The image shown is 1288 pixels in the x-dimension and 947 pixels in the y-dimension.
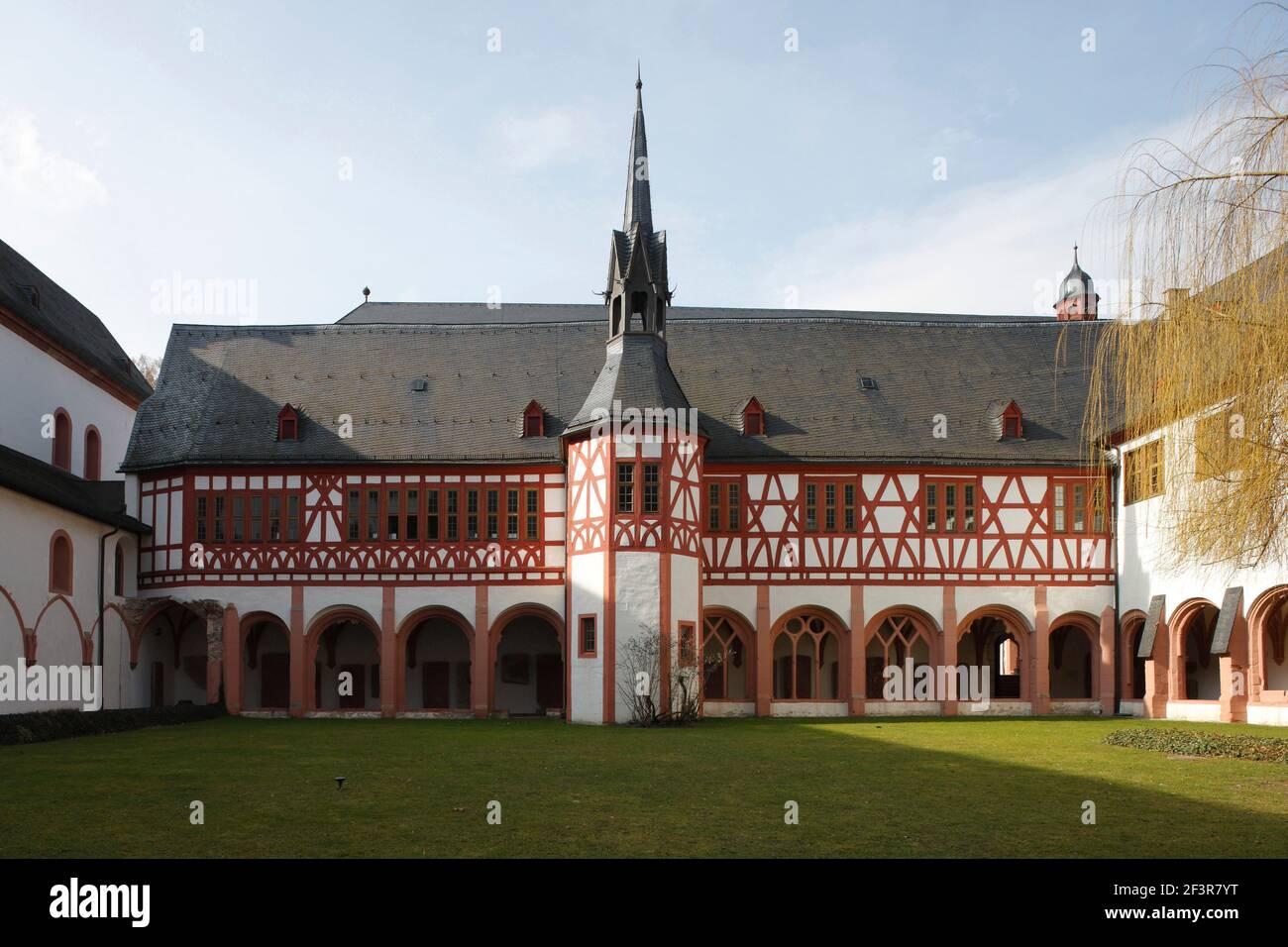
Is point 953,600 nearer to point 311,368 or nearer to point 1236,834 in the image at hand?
point 311,368

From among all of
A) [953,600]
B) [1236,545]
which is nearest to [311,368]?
[953,600]

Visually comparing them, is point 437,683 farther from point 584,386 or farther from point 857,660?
point 857,660

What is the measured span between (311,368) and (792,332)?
14191 millimetres

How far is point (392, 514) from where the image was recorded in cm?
3588

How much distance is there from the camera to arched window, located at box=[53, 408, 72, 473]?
3797 centimetres

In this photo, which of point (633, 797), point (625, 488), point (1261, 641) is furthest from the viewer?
point (625, 488)

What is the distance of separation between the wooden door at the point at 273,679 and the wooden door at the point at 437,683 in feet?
12.5

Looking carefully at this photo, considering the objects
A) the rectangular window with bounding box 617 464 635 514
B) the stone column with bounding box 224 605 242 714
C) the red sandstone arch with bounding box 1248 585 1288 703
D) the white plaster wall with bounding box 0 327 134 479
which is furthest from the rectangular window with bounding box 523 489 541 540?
the red sandstone arch with bounding box 1248 585 1288 703

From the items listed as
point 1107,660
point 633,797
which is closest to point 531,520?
point 1107,660

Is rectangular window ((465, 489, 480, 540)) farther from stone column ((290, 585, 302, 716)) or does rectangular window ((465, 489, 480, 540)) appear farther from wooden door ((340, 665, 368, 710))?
wooden door ((340, 665, 368, 710))

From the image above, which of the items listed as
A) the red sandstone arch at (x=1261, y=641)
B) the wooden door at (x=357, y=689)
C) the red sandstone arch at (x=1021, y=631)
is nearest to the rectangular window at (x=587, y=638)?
the wooden door at (x=357, y=689)

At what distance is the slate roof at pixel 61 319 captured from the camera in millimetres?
35656

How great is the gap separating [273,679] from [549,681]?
778cm

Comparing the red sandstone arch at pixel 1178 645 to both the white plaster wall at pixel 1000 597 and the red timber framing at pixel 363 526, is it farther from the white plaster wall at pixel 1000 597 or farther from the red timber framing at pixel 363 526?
the red timber framing at pixel 363 526
